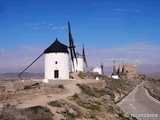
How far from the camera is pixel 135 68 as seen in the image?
138m

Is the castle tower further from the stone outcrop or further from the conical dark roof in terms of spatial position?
the stone outcrop

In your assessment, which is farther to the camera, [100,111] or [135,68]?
[135,68]

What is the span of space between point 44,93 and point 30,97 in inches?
90.6

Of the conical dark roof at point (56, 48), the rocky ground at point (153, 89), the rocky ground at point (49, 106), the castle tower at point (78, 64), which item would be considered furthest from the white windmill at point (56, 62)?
the castle tower at point (78, 64)

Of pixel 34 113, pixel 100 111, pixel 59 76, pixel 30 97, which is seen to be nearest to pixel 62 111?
pixel 34 113

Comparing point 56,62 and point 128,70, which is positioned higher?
point 56,62

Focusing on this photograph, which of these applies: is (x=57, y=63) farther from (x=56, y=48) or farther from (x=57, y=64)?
(x=56, y=48)

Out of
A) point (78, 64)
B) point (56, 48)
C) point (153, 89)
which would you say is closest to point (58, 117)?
point (56, 48)

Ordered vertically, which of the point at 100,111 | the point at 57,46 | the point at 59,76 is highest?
the point at 57,46

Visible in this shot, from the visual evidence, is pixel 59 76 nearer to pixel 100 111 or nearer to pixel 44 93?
pixel 44 93

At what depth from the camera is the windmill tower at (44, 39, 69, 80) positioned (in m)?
40.5

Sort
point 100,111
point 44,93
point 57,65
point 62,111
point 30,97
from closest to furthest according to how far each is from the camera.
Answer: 1. point 62,111
2. point 100,111
3. point 30,97
4. point 44,93
5. point 57,65

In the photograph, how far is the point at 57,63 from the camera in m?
40.5

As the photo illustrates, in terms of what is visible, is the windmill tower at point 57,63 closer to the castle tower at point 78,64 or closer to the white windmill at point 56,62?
the white windmill at point 56,62
